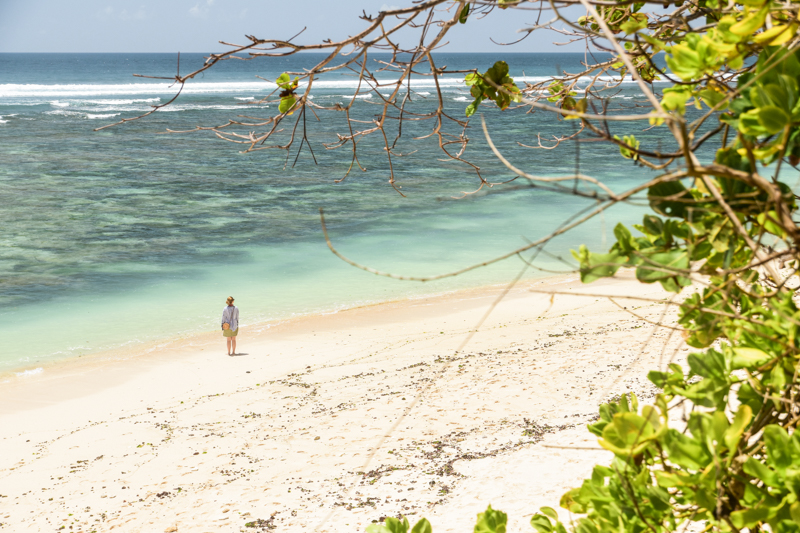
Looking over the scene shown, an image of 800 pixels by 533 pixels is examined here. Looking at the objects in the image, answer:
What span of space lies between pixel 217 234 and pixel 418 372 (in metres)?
10.3

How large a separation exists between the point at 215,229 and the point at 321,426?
1205 cm

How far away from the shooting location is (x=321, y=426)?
6.32 m

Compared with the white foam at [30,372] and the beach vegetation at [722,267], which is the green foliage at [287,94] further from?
the white foam at [30,372]

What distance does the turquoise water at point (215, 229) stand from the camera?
1198cm

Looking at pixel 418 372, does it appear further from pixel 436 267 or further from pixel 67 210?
pixel 67 210

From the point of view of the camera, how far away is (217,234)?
16922 mm

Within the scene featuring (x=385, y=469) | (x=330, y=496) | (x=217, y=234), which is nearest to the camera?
(x=330, y=496)

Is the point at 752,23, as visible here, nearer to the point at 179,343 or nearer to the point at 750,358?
the point at 750,358

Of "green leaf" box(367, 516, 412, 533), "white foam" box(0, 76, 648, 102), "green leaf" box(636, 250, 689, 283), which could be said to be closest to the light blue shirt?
"green leaf" box(367, 516, 412, 533)

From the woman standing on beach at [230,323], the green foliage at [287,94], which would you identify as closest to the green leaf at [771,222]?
the green foliage at [287,94]

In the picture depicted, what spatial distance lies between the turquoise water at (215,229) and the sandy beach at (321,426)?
5.68 ft

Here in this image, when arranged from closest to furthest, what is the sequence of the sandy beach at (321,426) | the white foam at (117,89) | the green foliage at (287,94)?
1. the green foliage at (287,94)
2. the sandy beach at (321,426)
3. the white foam at (117,89)

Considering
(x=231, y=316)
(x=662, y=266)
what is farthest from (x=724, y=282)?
(x=231, y=316)

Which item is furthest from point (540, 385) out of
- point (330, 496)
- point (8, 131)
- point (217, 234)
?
point (8, 131)
